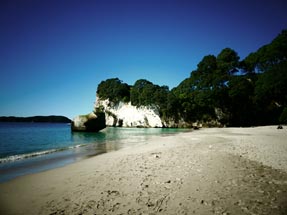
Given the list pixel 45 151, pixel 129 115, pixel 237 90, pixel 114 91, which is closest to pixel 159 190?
pixel 45 151

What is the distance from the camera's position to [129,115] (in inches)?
2749

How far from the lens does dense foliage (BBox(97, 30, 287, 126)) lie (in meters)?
36.8

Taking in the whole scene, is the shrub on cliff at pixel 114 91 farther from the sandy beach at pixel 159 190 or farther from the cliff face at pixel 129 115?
the sandy beach at pixel 159 190

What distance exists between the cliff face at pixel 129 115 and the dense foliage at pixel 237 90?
9.29 meters

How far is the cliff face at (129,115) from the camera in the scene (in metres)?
63.8

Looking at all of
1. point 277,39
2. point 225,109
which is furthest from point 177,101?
point 277,39

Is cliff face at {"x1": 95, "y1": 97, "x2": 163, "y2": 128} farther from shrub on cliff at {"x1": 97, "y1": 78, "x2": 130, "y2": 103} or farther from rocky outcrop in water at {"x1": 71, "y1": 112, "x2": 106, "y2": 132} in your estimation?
rocky outcrop in water at {"x1": 71, "y1": 112, "x2": 106, "y2": 132}

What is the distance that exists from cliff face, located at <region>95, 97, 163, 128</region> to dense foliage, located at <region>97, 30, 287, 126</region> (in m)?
9.29

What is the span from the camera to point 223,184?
4316 millimetres

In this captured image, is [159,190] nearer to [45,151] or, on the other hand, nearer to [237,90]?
[45,151]

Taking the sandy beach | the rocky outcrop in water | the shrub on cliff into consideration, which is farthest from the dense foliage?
the sandy beach

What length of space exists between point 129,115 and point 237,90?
1684 inches

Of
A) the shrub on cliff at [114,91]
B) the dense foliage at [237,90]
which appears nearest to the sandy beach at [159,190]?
the dense foliage at [237,90]

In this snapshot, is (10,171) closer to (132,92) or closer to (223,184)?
(223,184)
